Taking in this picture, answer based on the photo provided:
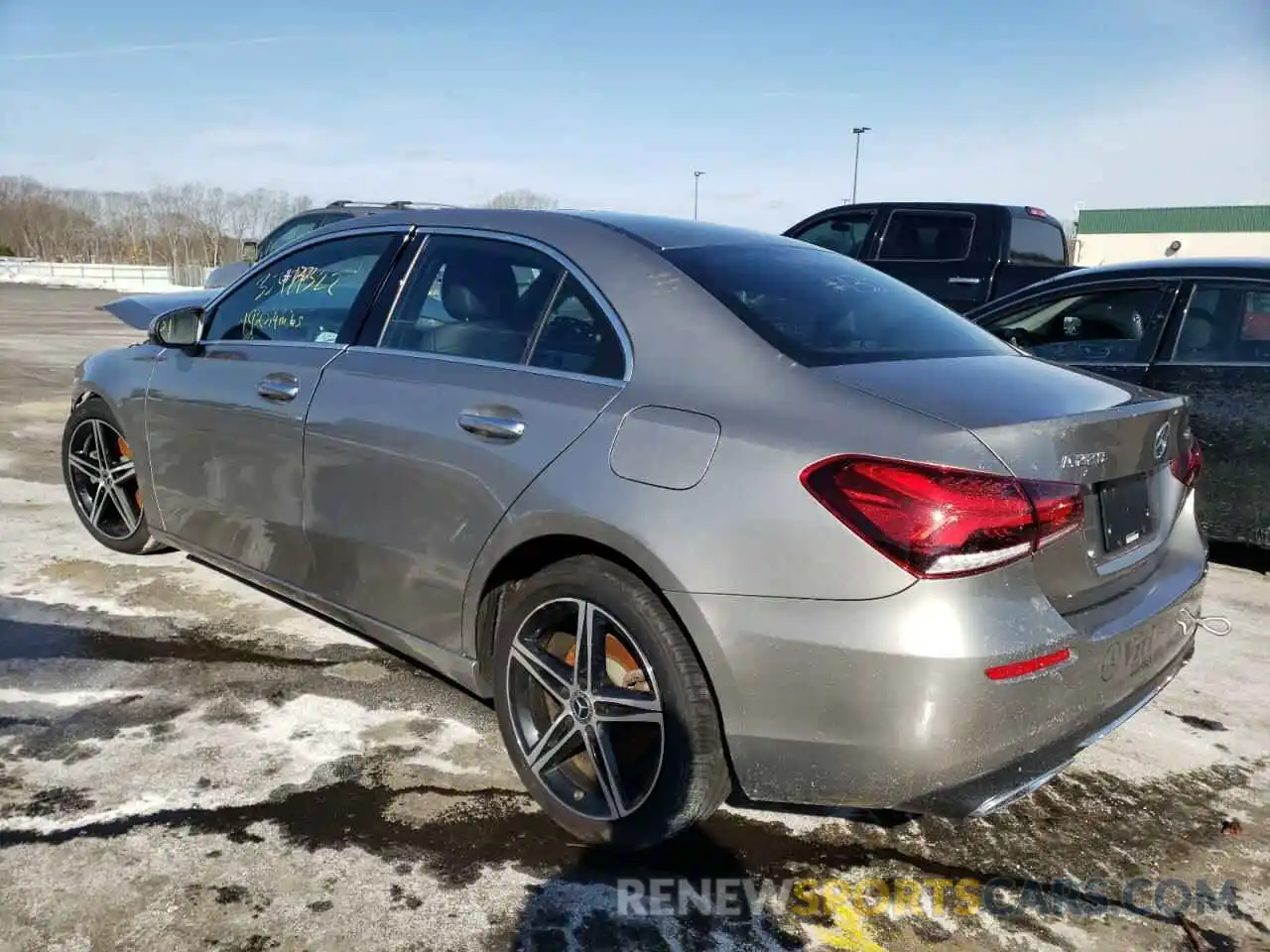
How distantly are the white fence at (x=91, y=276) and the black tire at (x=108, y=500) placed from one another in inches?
1805

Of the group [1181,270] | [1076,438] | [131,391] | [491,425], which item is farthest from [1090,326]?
[131,391]

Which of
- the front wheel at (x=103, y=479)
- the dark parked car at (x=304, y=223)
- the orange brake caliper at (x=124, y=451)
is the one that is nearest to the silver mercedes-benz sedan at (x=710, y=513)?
the orange brake caliper at (x=124, y=451)

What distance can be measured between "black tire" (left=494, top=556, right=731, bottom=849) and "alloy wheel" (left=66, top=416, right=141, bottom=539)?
9.59 ft

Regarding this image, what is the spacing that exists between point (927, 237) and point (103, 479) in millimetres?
6865

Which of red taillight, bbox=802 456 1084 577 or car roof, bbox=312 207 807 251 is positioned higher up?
car roof, bbox=312 207 807 251

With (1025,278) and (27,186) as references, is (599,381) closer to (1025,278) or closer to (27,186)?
(1025,278)

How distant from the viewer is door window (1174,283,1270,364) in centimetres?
470

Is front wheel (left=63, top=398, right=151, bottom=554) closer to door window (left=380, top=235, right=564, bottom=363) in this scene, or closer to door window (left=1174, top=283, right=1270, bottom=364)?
door window (left=380, top=235, right=564, bottom=363)

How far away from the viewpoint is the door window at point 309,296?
3453 millimetres

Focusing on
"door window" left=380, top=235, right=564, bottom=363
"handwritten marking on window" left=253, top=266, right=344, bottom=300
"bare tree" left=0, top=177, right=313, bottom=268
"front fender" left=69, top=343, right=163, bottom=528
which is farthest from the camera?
"bare tree" left=0, top=177, right=313, bottom=268

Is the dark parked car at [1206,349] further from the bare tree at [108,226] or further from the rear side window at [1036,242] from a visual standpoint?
the bare tree at [108,226]

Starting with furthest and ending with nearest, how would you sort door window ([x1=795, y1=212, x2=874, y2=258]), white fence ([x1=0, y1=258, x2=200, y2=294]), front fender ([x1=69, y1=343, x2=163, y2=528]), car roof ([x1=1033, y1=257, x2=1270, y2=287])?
white fence ([x1=0, y1=258, x2=200, y2=294]), door window ([x1=795, y1=212, x2=874, y2=258]), car roof ([x1=1033, y1=257, x2=1270, y2=287]), front fender ([x1=69, y1=343, x2=163, y2=528])

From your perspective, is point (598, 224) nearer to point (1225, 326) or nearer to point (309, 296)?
point (309, 296)

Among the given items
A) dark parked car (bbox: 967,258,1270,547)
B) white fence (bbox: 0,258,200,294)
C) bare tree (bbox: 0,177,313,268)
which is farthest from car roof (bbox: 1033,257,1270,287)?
bare tree (bbox: 0,177,313,268)
